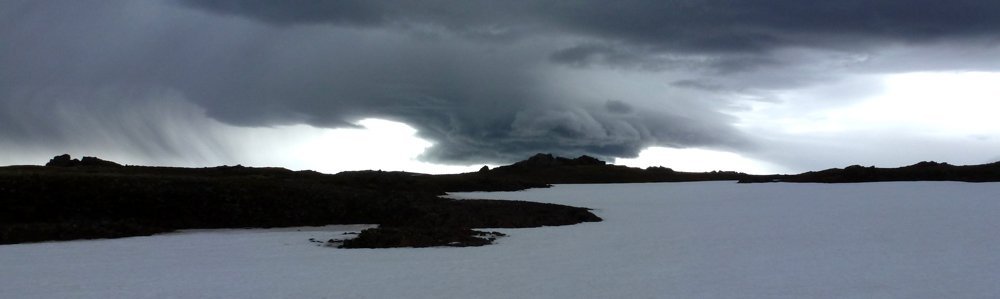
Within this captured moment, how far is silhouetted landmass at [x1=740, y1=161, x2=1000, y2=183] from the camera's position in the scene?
61.6 metres

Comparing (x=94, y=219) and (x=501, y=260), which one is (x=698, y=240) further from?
(x=94, y=219)

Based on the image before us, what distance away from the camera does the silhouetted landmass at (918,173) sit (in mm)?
61622

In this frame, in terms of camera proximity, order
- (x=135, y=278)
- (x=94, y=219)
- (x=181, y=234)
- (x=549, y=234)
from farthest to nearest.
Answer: (x=94, y=219), (x=181, y=234), (x=549, y=234), (x=135, y=278)

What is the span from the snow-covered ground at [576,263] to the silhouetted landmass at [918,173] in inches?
1468

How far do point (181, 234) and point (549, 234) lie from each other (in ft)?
43.1

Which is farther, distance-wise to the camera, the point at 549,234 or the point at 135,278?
the point at 549,234

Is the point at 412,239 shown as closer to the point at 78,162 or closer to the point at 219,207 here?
the point at 219,207

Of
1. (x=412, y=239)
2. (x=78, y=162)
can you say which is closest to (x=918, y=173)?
(x=412, y=239)

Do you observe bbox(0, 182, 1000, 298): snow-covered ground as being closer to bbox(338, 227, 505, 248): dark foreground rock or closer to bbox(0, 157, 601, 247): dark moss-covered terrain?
bbox(338, 227, 505, 248): dark foreground rock

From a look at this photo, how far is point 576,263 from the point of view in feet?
56.9

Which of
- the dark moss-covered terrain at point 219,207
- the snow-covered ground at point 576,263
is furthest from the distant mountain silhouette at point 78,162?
the snow-covered ground at point 576,263

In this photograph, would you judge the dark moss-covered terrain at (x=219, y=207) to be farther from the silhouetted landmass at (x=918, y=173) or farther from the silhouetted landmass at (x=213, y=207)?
the silhouetted landmass at (x=918, y=173)

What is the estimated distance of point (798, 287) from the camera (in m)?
13.7

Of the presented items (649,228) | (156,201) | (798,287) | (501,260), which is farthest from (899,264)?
(156,201)
